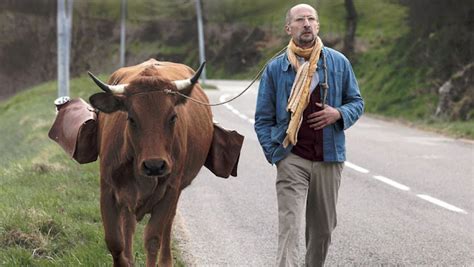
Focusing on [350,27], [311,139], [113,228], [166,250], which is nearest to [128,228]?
[166,250]

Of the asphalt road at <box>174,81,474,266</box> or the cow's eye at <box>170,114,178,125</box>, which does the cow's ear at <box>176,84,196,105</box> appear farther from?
the asphalt road at <box>174,81,474,266</box>

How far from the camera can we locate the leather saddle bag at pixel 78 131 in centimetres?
738

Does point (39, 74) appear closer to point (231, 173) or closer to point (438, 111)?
point (438, 111)

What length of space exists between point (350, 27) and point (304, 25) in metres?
47.1

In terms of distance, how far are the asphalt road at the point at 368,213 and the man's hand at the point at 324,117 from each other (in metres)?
2.08

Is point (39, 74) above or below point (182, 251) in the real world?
below

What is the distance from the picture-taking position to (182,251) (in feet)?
27.6

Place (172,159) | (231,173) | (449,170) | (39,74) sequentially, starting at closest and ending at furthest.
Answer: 1. (172,159)
2. (231,173)
3. (449,170)
4. (39,74)

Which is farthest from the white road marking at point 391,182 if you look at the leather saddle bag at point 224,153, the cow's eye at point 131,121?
the cow's eye at point 131,121

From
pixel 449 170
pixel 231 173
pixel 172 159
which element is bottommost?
pixel 449 170

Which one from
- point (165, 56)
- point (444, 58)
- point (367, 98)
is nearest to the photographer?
point (444, 58)

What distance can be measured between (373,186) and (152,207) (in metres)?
6.55

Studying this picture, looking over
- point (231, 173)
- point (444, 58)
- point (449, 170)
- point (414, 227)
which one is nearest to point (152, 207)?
point (231, 173)

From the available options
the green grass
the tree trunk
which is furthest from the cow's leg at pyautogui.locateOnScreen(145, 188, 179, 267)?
the tree trunk
